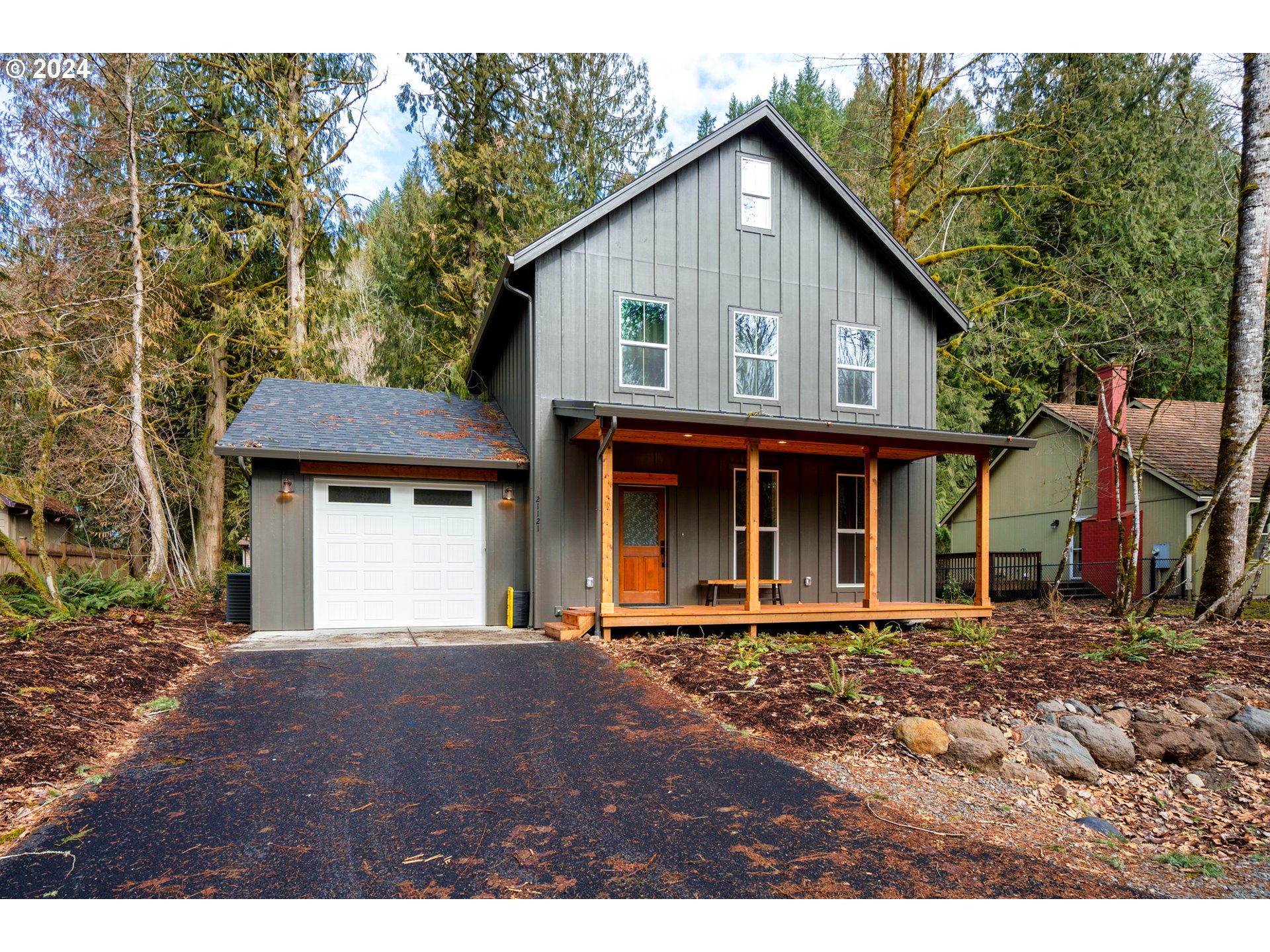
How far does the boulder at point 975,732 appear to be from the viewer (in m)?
4.70

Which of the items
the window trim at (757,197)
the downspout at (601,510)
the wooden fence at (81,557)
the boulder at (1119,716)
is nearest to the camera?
the boulder at (1119,716)

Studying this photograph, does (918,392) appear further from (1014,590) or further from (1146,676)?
(1014,590)

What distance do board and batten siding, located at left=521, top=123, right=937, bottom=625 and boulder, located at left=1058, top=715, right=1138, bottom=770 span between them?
19.3ft

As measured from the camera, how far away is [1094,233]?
18078 mm

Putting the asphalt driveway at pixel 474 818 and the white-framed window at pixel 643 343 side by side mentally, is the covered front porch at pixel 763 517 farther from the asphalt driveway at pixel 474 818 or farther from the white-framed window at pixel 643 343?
the asphalt driveway at pixel 474 818

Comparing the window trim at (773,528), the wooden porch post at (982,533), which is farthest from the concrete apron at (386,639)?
the wooden porch post at (982,533)

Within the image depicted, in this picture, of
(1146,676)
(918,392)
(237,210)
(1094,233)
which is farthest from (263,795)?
(1094,233)

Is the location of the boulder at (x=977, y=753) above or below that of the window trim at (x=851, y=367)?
below

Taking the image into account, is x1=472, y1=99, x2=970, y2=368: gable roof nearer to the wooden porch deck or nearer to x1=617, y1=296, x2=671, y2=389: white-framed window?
x1=617, y1=296, x2=671, y2=389: white-framed window

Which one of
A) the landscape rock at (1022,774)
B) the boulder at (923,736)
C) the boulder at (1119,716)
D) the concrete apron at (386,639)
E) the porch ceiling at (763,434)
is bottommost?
the concrete apron at (386,639)

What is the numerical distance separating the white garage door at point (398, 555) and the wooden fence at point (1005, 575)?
1083cm

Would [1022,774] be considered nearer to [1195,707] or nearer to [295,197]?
[1195,707]

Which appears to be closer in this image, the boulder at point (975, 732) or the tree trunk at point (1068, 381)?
the boulder at point (975, 732)

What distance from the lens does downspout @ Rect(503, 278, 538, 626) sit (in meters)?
9.65
